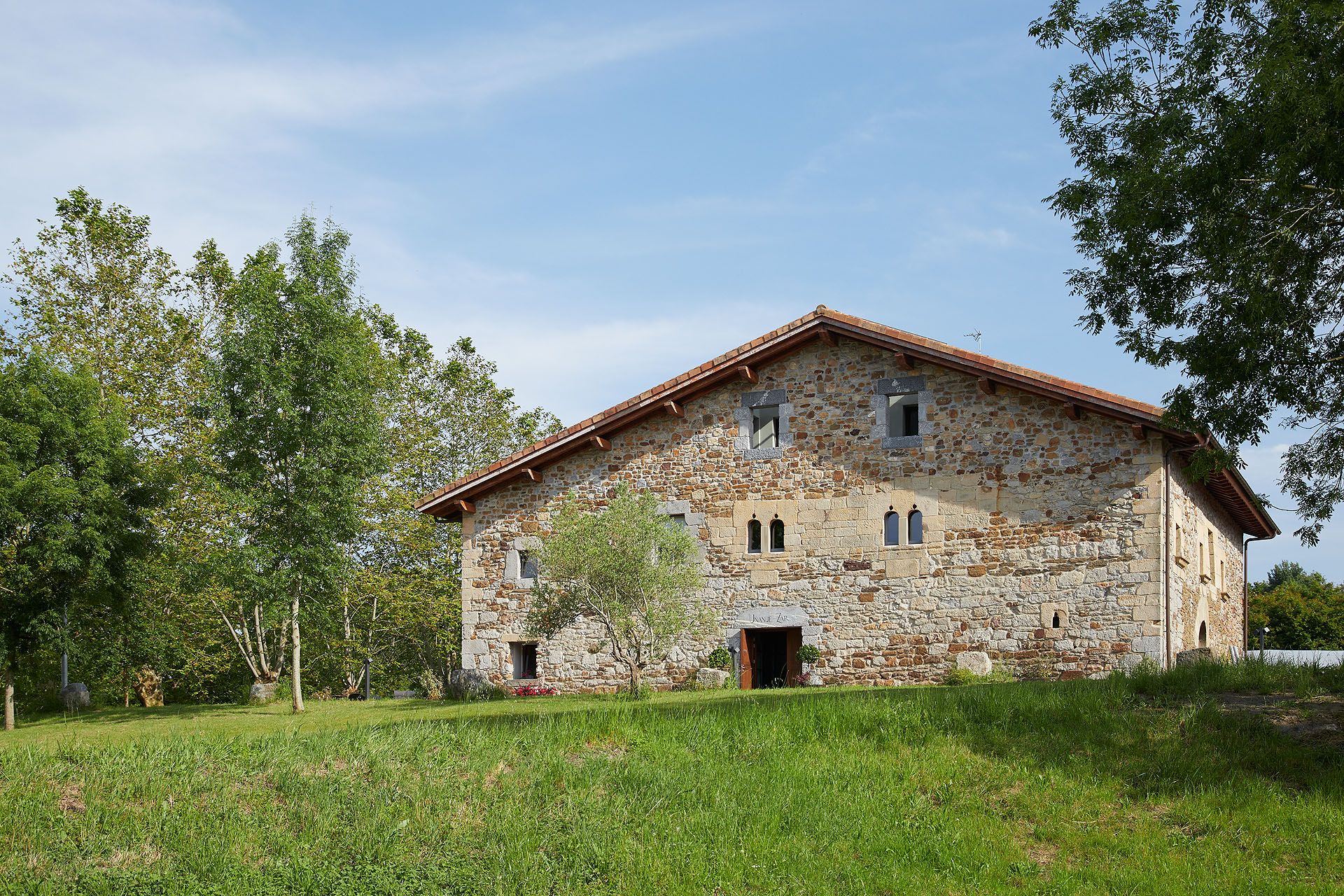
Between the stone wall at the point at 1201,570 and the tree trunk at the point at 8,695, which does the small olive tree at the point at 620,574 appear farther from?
the tree trunk at the point at 8,695

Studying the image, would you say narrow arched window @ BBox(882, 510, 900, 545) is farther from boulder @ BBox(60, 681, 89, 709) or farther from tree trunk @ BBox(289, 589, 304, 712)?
boulder @ BBox(60, 681, 89, 709)

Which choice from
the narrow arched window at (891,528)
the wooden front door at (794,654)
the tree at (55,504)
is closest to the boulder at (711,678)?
the wooden front door at (794,654)

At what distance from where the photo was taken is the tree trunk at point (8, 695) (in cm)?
2170

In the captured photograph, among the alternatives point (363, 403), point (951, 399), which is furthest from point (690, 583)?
point (363, 403)

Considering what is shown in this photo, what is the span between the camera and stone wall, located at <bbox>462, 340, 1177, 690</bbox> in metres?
18.8

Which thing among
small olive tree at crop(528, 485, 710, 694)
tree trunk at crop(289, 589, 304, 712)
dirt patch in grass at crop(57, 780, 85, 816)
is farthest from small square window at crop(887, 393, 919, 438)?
dirt patch in grass at crop(57, 780, 85, 816)

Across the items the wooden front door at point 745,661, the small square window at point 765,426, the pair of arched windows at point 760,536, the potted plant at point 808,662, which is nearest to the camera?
the potted plant at point 808,662

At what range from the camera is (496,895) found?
9.64 meters

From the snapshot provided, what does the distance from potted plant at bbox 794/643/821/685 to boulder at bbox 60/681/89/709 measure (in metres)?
15.8

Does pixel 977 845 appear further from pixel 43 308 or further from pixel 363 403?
pixel 43 308

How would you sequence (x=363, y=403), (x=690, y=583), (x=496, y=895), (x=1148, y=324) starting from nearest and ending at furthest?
1. (x=496, y=895)
2. (x=1148, y=324)
3. (x=690, y=583)
4. (x=363, y=403)

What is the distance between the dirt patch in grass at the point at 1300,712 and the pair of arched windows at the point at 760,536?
8.62 meters

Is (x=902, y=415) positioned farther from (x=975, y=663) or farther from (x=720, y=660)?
(x=720, y=660)

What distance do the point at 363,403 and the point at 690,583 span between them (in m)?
6.94
